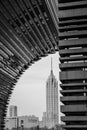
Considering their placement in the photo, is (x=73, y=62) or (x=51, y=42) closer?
(x=73, y=62)

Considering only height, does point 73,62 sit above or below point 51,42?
below

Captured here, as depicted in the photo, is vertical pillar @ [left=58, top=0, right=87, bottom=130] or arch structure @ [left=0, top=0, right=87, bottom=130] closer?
vertical pillar @ [left=58, top=0, right=87, bottom=130]

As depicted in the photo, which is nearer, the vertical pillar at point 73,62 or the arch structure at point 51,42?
the vertical pillar at point 73,62

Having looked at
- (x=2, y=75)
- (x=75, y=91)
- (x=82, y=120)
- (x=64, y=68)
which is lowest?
(x=82, y=120)

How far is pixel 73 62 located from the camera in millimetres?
77625

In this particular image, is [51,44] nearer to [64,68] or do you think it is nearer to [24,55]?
[24,55]

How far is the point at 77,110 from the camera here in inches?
2904

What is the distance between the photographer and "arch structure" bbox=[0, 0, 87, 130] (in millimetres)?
75188

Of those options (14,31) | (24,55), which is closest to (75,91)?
(14,31)

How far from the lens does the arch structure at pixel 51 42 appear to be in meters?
75.2

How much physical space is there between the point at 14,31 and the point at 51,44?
1035 inches

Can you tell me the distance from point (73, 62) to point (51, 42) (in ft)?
191

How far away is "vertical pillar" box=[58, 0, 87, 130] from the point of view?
74.4 m

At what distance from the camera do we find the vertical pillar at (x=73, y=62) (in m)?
74.4
